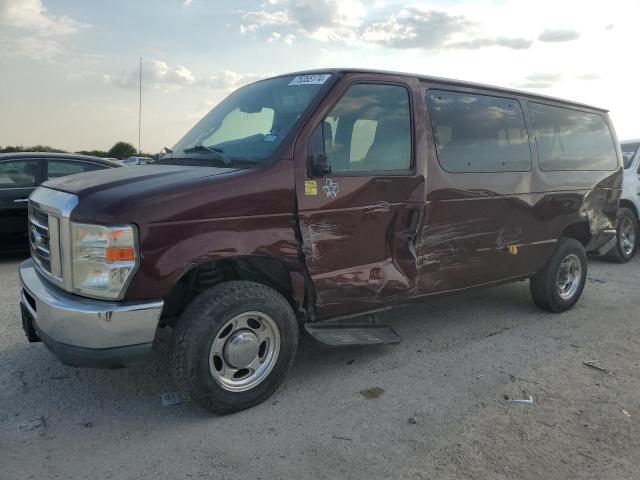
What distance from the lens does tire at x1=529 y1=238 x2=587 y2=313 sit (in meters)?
5.31

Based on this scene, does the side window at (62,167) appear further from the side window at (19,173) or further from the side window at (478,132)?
the side window at (478,132)

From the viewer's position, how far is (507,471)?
272 cm

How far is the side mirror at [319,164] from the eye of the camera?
3.39m

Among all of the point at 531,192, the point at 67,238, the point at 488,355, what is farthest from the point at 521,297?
the point at 67,238

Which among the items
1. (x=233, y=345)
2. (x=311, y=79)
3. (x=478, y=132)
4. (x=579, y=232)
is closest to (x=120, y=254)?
(x=233, y=345)

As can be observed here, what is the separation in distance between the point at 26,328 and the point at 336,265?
205 centimetres

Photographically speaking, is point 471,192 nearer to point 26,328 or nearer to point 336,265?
point 336,265

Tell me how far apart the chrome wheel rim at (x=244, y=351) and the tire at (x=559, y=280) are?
127 inches

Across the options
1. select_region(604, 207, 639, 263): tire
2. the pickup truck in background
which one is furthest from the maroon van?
the pickup truck in background

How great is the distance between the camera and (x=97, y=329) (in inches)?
111

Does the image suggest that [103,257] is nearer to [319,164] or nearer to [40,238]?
[40,238]

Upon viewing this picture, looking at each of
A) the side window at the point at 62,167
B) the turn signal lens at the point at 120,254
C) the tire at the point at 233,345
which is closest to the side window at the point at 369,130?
the tire at the point at 233,345

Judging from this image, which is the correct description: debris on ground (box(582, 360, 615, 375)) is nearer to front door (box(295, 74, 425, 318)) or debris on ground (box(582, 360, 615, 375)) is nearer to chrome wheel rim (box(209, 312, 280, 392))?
front door (box(295, 74, 425, 318))

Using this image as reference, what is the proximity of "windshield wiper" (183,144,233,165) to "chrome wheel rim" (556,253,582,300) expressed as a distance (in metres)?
3.83
